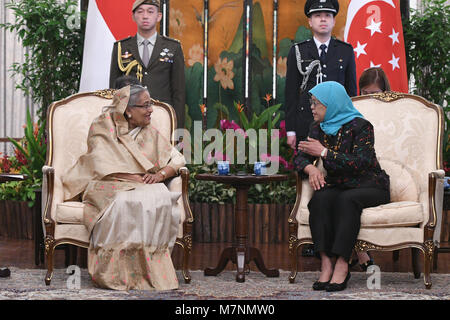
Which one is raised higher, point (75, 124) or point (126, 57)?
point (126, 57)

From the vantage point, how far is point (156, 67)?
16.3 feet

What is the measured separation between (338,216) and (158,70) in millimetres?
1867

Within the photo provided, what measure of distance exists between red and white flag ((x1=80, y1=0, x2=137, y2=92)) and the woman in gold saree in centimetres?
188

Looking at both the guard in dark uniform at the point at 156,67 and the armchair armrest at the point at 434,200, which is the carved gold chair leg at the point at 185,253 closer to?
the guard in dark uniform at the point at 156,67

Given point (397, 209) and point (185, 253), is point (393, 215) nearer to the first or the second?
point (397, 209)

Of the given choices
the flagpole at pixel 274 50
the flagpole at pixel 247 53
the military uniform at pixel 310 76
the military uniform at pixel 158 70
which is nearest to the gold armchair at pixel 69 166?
the military uniform at pixel 158 70

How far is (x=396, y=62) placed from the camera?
599 cm

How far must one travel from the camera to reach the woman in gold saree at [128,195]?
368 cm

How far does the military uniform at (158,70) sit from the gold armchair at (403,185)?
4.23ft

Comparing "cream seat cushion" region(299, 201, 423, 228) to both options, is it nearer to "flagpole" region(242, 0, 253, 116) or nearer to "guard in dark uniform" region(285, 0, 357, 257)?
"guard in dark uniform" region(285, 0, 357, 257)

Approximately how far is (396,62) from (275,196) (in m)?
1.55

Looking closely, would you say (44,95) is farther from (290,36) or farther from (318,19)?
(318,19)

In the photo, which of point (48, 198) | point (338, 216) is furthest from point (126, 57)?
point (338, 216)

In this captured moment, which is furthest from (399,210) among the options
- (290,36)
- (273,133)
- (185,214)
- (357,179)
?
(290,36)
